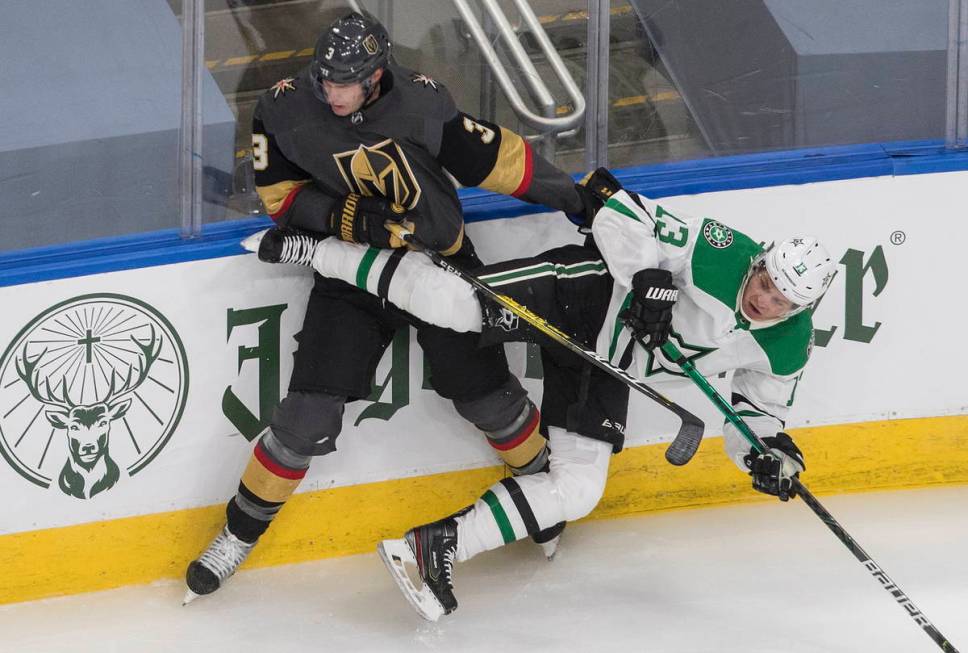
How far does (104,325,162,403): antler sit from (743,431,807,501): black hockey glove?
148cm

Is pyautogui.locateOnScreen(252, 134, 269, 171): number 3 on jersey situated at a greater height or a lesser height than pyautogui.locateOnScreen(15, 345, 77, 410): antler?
greater

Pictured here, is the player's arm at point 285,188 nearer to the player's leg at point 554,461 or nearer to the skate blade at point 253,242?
the skate blade at point 253,242

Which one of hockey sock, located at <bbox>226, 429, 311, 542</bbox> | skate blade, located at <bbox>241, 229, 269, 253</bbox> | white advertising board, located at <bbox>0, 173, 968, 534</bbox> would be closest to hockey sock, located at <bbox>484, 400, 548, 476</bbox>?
white advertising board, located at <bbox>0, 173, 968, 534</bbox>

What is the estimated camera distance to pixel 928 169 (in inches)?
137

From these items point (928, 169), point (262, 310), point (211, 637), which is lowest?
point (211, 637)

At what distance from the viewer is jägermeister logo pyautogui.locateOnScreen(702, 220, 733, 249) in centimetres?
293

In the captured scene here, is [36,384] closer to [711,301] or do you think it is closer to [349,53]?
[349,53]

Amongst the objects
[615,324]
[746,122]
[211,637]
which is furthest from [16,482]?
[746,122]

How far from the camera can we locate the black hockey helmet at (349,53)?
9.13 ft

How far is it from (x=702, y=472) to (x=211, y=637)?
4.51ft

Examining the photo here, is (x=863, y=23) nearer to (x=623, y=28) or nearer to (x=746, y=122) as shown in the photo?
(x=746, y=122)

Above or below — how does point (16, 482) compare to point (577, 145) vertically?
below

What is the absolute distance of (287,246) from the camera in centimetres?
310

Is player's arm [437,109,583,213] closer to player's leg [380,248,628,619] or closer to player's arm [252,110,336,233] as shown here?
player's leg [380,248,628,619]
